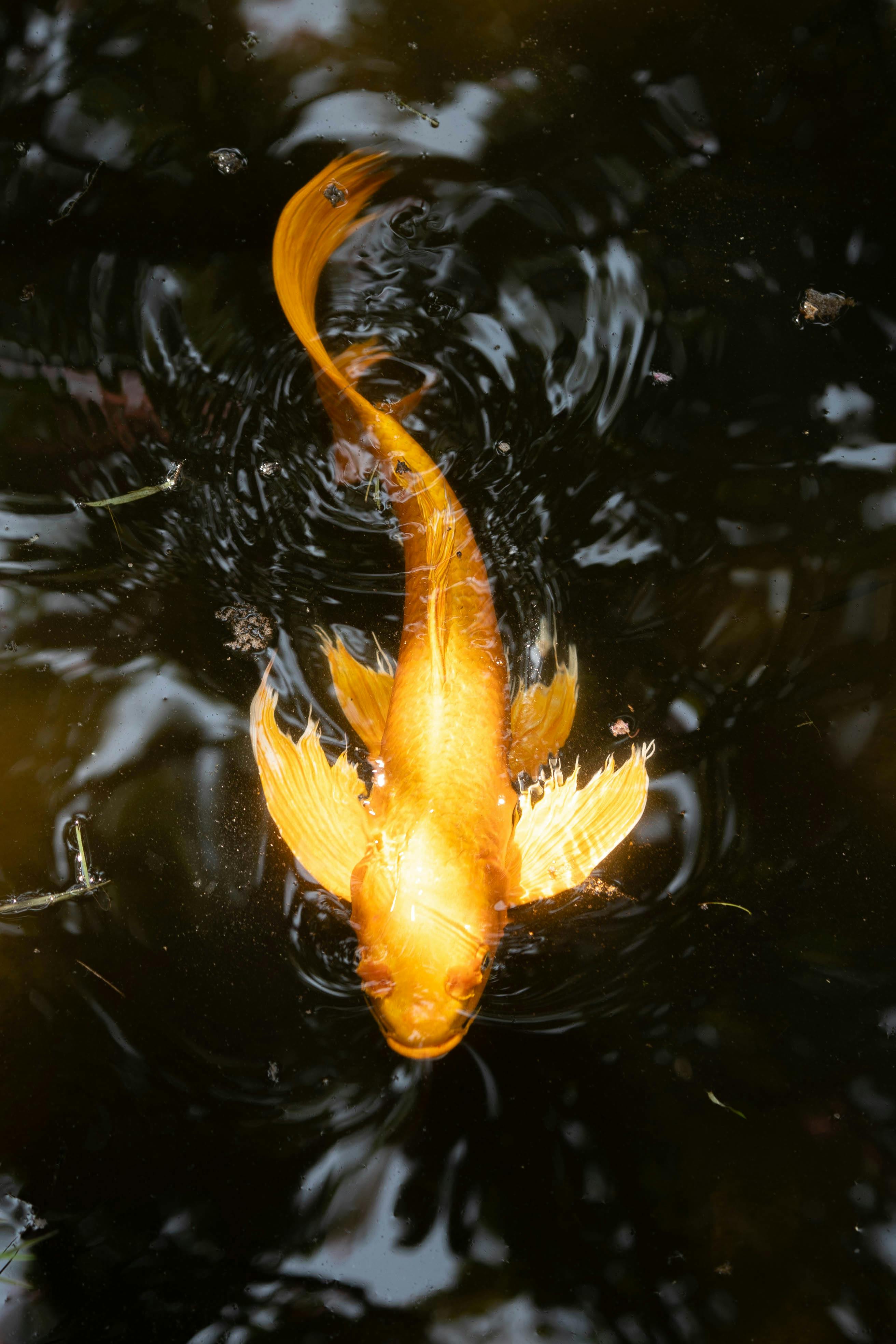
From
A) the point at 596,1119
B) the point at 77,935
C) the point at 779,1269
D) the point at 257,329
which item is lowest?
the point at 779,1269

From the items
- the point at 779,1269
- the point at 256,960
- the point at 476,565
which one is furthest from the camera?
the point at 476,565

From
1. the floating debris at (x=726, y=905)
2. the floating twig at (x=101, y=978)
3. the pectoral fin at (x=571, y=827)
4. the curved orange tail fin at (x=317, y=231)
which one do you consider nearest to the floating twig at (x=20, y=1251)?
the floating twig at (x=101, y=978)

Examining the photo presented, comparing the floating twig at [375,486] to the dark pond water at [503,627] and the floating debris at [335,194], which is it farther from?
the floating debris at [335,194]

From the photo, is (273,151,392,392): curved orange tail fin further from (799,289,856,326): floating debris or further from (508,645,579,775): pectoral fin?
(799,289,856,326): floating debris

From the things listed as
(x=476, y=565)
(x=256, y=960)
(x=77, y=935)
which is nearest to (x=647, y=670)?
(x=476, y=565)

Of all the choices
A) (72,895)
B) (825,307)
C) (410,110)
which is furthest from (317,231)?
(72,895)

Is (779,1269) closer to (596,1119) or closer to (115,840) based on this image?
(596,1119)

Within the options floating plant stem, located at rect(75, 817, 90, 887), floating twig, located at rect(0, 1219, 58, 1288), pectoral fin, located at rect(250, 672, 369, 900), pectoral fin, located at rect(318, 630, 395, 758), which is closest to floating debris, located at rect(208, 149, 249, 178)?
pectoral fin, located at rect(318, 630, 395, 758)
